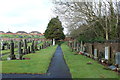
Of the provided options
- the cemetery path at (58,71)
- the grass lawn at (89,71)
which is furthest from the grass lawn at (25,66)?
the grass lawn at (89,71)

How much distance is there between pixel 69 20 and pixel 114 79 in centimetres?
1580

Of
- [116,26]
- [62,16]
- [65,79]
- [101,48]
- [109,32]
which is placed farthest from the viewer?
[62,16]

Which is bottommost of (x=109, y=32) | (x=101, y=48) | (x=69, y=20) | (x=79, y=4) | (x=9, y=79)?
(x=9, y=79)

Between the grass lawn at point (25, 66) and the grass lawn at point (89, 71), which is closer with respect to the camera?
the grass lawn at point (89, 71)

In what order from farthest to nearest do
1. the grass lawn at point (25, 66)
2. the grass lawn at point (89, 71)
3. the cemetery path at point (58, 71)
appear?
the grass lawn at point (25, 66) → the cemetery path at point (58, 71) → the grass lawn at point (89, 71)

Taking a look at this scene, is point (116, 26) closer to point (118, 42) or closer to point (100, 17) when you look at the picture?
point (100, 17)

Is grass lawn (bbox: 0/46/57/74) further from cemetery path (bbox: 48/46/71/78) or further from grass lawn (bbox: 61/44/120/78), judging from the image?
grass lawn (bbox: 61/44/120/78)

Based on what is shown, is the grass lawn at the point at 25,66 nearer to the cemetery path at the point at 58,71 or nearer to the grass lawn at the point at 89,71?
the cemetery path at the point at 58,71

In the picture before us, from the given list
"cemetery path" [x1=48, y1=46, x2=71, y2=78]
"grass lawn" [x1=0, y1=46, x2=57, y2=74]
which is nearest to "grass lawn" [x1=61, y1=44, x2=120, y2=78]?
A: "cemetery path" [x1=48, y1=46, x2=71, y2=78]

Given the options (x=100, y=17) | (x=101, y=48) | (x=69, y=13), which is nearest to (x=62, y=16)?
(x=69, y=13)

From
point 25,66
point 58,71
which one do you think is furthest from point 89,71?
point 25,66

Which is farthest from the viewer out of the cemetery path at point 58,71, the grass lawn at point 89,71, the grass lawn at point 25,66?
the grass lawn at point 25,66

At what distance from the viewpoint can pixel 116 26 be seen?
20203 mm

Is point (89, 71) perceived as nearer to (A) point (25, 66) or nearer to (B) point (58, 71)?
(B) point (58, 71)
